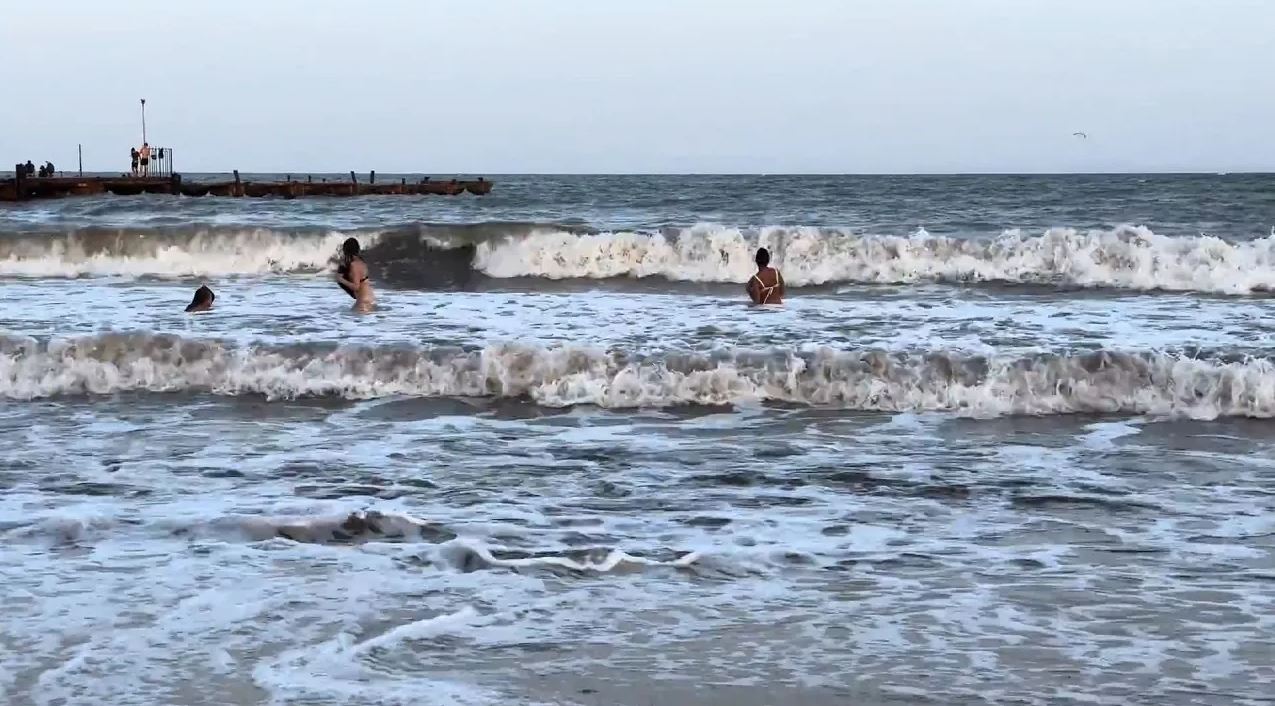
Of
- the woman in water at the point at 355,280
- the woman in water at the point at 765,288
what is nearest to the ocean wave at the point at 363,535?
the woman in water at the point at 355,280

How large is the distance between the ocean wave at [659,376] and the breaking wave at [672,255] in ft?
33.4

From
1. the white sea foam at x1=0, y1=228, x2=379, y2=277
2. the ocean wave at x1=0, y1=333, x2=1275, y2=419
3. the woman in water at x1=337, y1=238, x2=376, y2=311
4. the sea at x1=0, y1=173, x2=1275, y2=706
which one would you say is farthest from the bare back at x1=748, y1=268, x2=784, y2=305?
the white sea foam at x1=0, y1=228, x2=379, y2=277

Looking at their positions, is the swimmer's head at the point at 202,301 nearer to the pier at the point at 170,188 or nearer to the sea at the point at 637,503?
the sea at the point at 637,503

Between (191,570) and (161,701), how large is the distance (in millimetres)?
1490

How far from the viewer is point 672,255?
23797mm

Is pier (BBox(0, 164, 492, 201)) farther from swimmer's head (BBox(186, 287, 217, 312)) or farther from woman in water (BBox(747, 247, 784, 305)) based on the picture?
woman in water (BBox(747, 247, 784, 305))

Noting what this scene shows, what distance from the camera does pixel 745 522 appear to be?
6.20 meters

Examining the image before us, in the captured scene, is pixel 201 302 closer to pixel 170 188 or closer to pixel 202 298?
pixel 202 298

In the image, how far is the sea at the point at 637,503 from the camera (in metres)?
4.26

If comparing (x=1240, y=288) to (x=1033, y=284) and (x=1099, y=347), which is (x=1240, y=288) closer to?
(x=1033, y=284)

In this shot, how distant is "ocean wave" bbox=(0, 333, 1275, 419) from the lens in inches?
382

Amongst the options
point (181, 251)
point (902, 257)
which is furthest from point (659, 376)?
point (181, 251)

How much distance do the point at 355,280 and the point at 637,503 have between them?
32.8 feet

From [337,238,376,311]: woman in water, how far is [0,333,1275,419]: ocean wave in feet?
12.8
